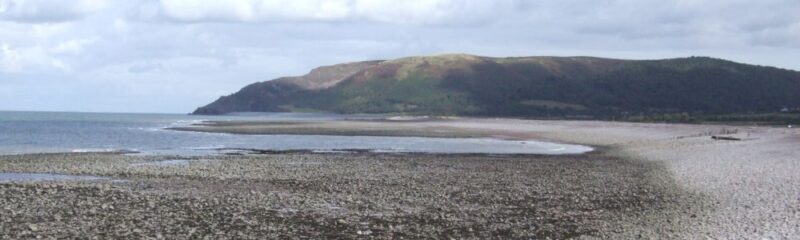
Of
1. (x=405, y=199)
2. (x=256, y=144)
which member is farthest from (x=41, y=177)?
(x=256, y=144)

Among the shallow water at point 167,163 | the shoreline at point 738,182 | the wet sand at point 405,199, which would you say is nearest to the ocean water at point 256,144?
the shallow water at point 167,163

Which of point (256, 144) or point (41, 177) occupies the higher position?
point (41, 177)

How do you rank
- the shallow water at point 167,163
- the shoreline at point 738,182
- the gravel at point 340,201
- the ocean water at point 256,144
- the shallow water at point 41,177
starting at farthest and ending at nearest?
the ocean water at point 256,144 < the shallow water at point 167,163 < the shallow water at point 41,177 < the shoreline at point 738,182 < the gravel at point 340,201

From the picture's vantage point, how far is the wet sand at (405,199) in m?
17.9

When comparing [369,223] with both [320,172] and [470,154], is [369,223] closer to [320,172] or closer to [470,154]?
[320,172]

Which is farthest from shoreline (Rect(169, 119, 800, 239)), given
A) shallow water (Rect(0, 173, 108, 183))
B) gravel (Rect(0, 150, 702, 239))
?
shallow water (Rect(0, 173, 108, 183))

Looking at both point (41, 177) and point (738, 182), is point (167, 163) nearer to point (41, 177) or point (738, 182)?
point (41, 177)

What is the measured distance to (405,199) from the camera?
79.5 feet

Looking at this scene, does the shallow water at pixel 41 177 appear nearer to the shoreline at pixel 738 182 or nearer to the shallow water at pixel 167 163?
the shallow water at pixel 167 163

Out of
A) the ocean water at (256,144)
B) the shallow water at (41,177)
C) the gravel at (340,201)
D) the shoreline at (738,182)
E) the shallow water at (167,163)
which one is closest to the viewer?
the gravel at (340,201)

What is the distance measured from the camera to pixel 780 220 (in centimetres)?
1873

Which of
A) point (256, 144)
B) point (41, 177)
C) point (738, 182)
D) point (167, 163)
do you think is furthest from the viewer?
point (256, 144)

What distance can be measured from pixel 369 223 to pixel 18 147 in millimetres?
43112

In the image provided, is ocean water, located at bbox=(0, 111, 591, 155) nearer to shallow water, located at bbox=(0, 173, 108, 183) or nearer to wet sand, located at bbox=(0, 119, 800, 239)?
wet sand, located at bbox=(0, 119, 800, 239)
